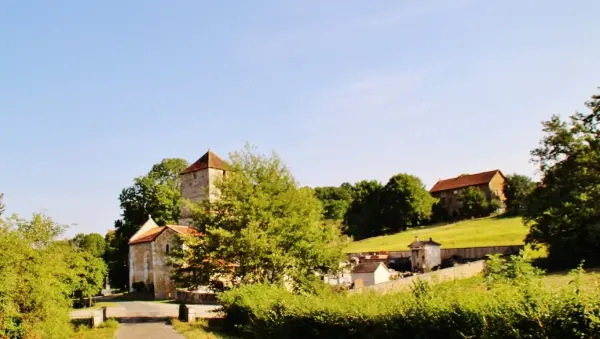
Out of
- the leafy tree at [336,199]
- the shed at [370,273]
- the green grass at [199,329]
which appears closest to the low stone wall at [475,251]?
the shed at [370,273]

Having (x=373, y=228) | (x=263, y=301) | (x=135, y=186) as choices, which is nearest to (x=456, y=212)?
(x=373, y=228)

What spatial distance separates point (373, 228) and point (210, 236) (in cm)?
7538

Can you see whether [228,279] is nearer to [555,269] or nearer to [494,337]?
[494,337]

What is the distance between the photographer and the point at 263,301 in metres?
18.5

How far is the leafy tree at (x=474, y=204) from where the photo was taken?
93.6m

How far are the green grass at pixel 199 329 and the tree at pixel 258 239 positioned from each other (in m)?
2.41

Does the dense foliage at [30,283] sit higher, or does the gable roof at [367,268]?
the dense foliage at [30,283]

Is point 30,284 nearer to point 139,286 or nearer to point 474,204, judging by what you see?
point 139,286

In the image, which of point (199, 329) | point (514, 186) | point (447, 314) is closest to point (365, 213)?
point (514, 186)

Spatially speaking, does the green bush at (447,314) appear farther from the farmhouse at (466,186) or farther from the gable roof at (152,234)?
the farmhouse at (466,186)

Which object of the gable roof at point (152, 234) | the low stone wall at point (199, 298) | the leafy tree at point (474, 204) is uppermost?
the leafy tree at point (474, 204)

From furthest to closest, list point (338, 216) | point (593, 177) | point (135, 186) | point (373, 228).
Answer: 1. point (338, 216)
2. point (373, 228)
3. point (135, 186)
4. point (593, 177)

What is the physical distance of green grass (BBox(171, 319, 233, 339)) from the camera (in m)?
20.3

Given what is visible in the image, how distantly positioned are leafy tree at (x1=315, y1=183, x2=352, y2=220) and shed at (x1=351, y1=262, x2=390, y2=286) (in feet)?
206
